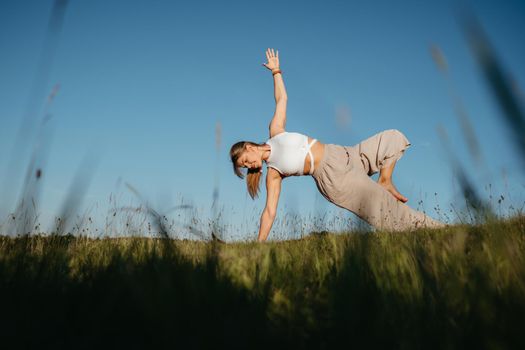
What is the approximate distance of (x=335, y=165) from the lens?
509 centimetres

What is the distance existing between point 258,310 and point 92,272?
46.9 inches

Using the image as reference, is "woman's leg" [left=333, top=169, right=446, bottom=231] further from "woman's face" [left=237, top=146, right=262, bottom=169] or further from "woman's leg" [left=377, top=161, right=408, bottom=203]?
"woman's face" [left=237, top=146, right=262, bottom=169]

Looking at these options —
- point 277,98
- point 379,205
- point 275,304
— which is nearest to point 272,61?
point 277,98

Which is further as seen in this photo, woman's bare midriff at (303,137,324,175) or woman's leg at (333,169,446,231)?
woman's bare midriff at (303,137,324,175)

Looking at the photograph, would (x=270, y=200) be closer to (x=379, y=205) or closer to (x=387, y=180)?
(x=379, y=205)

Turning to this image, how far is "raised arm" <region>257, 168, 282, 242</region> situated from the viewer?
4996 mm

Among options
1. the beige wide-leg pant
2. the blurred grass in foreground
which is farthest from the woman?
the blurred grass in foreground

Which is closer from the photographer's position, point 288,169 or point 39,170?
point 39,170

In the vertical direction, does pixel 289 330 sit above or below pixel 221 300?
below

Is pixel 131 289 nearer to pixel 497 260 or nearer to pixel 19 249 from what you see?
pixel 19 249

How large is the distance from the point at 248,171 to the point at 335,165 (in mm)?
1289

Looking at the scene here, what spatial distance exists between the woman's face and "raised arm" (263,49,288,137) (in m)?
0.39

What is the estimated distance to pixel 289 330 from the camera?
1.38 metres

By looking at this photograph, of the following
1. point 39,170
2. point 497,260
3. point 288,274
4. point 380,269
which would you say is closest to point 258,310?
point 288,274
